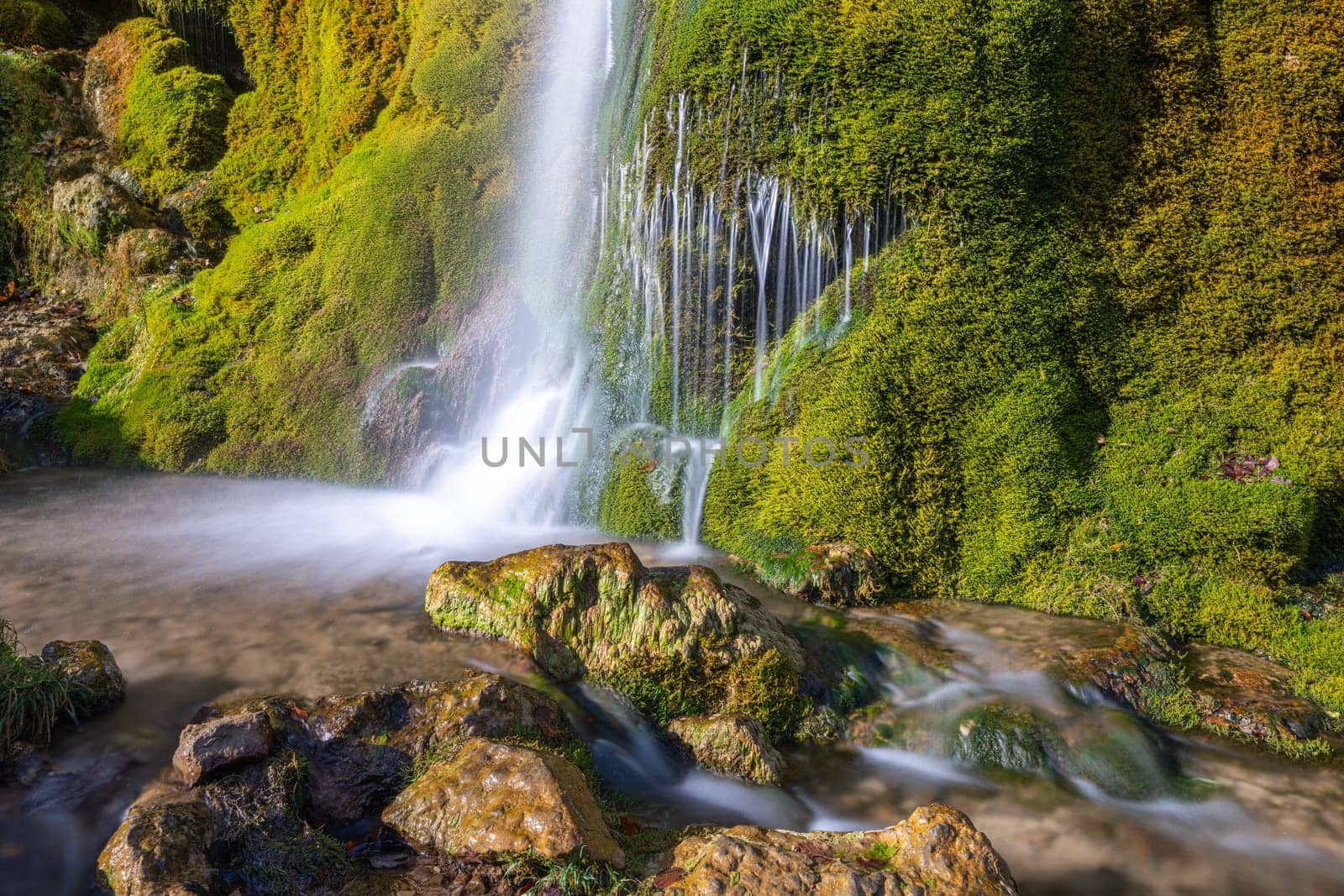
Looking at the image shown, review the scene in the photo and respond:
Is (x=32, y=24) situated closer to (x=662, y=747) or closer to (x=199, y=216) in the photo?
(x=199, y=216)

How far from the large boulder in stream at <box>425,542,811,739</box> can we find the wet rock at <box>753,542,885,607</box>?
74cm

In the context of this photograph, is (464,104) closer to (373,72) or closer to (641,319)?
(373,72)

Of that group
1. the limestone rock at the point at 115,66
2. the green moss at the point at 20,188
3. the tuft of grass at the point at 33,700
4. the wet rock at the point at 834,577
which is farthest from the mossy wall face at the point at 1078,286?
the limestone rock at the point at 115,66

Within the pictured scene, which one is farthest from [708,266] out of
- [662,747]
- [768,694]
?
[662,747]

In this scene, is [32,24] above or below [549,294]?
above

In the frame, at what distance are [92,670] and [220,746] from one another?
979 millimetres

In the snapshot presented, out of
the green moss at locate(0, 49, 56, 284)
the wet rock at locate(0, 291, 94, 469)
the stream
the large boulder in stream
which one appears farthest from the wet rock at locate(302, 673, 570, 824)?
the green moss at locate(0, 49, 56, 284)

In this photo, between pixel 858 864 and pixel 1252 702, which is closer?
pixel 858 864

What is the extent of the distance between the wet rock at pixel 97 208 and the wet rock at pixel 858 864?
12062mm

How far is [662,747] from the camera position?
3805 millimetres

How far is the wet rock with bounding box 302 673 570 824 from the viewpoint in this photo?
3174mm

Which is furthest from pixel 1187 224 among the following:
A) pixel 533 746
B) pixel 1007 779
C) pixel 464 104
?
pixel 464 104

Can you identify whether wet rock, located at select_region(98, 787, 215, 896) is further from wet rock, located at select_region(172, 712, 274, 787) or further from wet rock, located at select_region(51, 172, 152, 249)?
wet rock, located at select_region(51, 172, 152, 249)

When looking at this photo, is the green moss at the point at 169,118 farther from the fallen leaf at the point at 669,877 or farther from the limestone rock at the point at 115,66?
the fallen leaf at the point at 669,877
